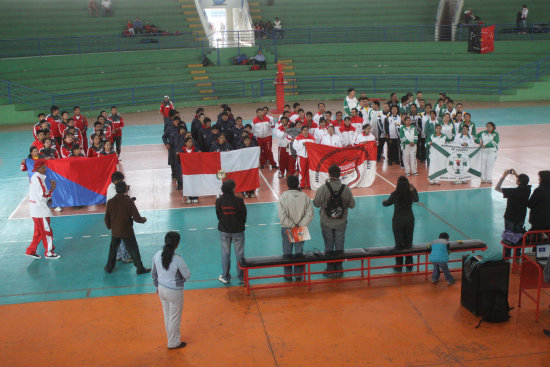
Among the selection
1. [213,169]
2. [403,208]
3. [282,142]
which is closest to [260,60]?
[282,142]

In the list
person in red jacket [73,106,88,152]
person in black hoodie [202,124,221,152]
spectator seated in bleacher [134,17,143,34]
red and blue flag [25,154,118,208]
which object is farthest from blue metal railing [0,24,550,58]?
red and blue flag [25,154,118,208]

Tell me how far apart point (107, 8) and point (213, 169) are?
2527cm

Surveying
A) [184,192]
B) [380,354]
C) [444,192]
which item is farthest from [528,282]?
[184,192]

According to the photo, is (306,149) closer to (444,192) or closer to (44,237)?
(444,192)

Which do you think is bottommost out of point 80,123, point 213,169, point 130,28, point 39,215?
point 39,215

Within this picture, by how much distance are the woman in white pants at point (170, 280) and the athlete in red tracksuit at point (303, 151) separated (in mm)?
7725

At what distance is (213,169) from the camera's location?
14.5 meters

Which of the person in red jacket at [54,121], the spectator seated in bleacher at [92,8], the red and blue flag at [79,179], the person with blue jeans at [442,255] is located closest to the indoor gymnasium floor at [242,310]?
the person with blue jeans at [442,255]

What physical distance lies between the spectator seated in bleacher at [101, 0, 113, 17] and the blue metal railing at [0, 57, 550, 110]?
7725 mm

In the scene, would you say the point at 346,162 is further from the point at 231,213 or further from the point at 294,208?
the point at 231,213

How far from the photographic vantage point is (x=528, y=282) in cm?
865

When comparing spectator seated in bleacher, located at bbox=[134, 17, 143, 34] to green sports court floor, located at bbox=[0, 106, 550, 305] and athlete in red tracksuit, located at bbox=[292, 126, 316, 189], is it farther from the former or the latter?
Answer: athlete in red tracksuit, located at bbox=[292, 126, 316, 189]

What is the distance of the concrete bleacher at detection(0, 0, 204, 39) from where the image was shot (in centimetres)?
3378

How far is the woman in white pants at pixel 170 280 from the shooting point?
7.66 m
